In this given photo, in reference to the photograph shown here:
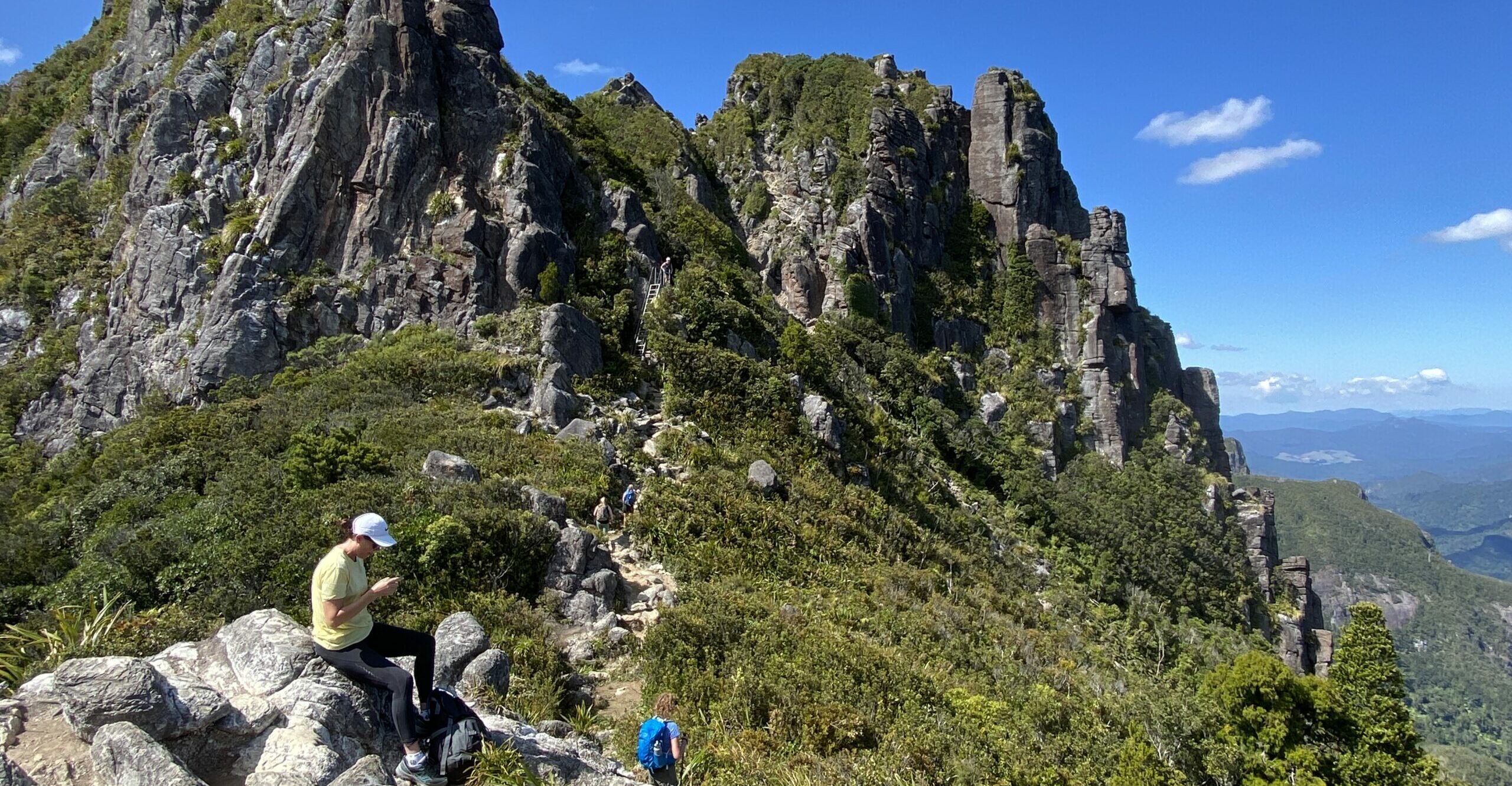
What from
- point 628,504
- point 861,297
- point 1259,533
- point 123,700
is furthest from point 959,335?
point 123,700

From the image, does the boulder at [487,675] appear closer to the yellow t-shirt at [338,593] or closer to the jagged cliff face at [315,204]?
the yellow t-shirt at [338,593]

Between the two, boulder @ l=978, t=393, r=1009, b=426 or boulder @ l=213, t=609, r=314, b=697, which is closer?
boulder @ l=213, t=609, r=314, b=697

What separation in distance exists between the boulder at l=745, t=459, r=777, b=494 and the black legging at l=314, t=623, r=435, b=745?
12.9 meters

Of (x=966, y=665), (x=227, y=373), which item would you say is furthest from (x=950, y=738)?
(x=227, y=373)

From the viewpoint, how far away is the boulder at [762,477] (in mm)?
18625

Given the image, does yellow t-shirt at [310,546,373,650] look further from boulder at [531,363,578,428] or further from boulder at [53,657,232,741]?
boulder at [531,363,578,428]

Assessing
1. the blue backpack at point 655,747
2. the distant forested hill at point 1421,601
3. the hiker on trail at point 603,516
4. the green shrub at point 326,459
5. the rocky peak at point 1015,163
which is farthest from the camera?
the distant forested hill at point 1421,601

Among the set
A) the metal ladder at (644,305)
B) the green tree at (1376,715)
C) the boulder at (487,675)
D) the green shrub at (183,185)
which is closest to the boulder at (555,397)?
the metal ladder at (644,305)

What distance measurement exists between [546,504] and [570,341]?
27.3ft

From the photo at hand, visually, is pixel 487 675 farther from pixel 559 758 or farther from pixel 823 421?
pixel 823 421

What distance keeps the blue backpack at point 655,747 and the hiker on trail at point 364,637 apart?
2077 millimetres

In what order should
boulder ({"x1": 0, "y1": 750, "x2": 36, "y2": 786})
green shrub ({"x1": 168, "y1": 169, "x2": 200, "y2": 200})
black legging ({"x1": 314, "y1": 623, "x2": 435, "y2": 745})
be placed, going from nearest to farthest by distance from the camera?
boulder ({"x1": 0, "y1": 750, "x2": 36, "y2": 786}) → black legging ({"x1": 314, "y1": 623, "x2": 435, "y2": 745}) → green shrub ({"x1": 168, "y1": 169, "x2": 200, "y2": 200})

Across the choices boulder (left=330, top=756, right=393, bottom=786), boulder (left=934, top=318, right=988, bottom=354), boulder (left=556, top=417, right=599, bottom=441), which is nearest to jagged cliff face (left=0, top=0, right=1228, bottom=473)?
boulder (left=556, top=417, right=599, bottom=441)

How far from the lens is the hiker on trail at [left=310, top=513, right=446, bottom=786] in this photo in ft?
18.0
